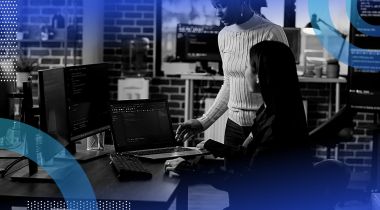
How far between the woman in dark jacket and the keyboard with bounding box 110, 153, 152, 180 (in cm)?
38

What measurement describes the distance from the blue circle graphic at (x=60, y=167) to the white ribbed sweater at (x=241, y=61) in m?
0.76

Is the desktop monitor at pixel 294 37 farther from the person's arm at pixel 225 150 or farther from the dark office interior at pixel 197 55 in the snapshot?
the person's arm at pixel 225 150

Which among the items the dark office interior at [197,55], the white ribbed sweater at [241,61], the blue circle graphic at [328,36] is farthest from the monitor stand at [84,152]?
the blue circle graphic at [328,36]

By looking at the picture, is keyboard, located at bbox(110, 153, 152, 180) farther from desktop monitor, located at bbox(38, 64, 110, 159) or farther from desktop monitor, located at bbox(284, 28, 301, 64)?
desktop monitor, located at bbox(284, 28, 301, 64)

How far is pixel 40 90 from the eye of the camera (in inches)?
90.8

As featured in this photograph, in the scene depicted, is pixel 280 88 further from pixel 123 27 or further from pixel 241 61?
pixel 123 27

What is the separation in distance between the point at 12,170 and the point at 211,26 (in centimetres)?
350

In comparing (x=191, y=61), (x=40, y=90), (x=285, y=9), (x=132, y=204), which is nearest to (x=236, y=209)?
(x=132, y=204)

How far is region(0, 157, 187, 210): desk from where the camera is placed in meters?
2.02

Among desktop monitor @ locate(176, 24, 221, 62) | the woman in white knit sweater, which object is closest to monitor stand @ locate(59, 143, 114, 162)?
the woman in white knit sweater

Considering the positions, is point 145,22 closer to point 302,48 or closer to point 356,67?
point 302,48

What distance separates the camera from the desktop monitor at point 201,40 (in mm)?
5652

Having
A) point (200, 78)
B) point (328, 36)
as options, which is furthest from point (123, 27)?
point (328, 36)

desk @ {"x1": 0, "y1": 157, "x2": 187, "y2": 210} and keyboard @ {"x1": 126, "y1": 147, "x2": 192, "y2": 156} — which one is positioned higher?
keyboard @ {"x1": 126, "y1": 147, "x2": 192, "y2": 156}
